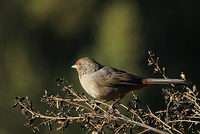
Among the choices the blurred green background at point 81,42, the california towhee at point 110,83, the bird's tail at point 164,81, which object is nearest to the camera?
the bird's tail at point 164,81

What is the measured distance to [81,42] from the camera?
13211 millimetres

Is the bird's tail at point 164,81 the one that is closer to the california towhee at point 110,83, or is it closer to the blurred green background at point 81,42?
the california towhee at point 110,83

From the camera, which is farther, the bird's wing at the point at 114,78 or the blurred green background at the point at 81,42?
the blurred green background at the point at 81,42

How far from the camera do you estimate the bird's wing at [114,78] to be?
4.38 meters

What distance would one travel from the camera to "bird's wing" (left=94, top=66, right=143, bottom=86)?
4.38 meters

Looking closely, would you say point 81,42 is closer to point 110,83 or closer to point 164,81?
point 110,83

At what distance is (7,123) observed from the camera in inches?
445

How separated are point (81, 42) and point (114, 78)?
8.75m

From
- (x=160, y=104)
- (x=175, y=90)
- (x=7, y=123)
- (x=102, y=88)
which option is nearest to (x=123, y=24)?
(x=160, y=104)

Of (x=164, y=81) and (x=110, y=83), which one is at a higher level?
(x=110, y=83)

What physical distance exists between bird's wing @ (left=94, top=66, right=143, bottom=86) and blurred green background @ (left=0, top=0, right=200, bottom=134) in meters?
5.63

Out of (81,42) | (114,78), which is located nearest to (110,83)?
(114,78)

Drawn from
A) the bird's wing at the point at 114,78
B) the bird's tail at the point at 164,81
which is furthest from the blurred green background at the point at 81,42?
the bird's tail at the point at 164,81

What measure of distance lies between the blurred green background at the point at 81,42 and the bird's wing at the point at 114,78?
5626mm
